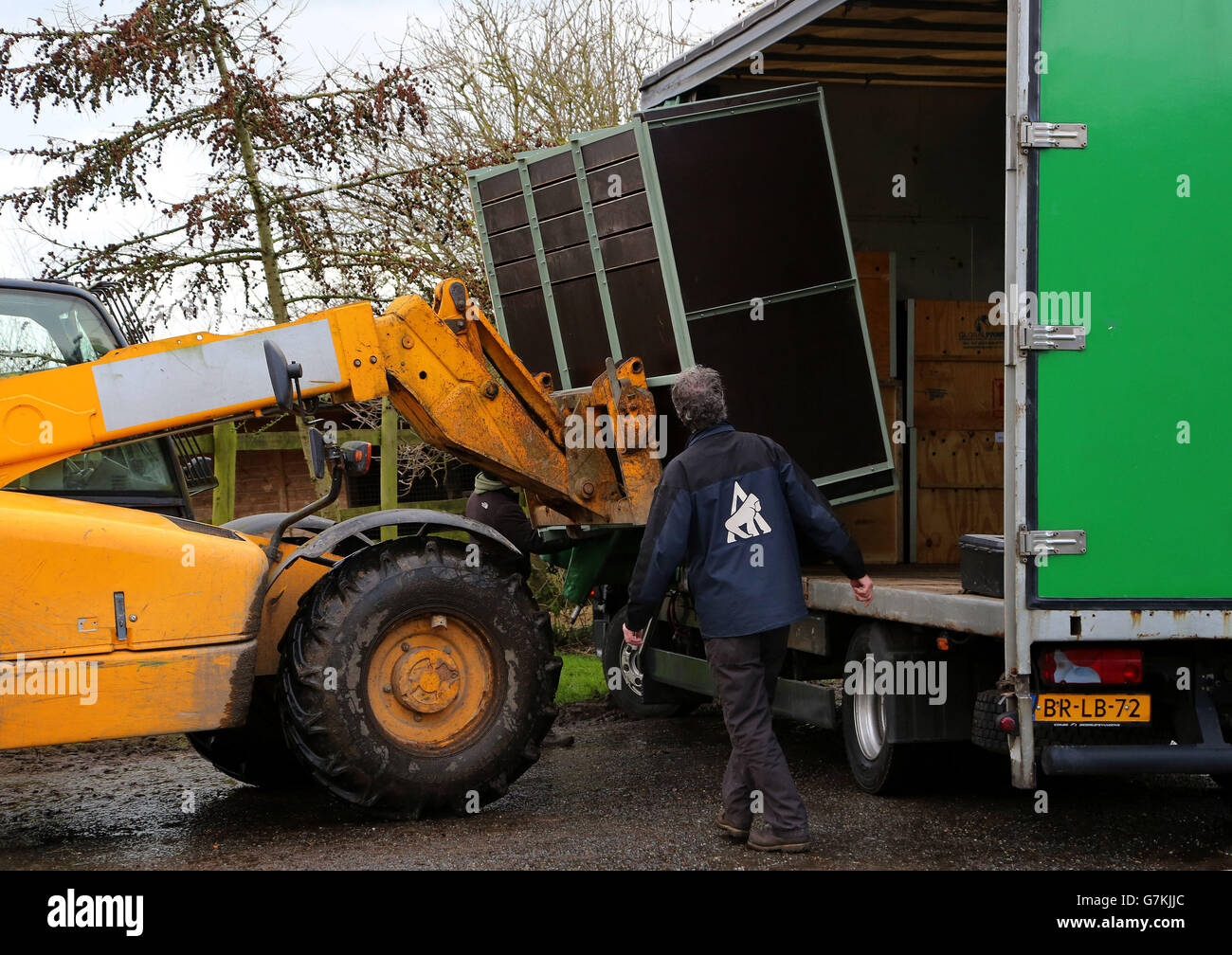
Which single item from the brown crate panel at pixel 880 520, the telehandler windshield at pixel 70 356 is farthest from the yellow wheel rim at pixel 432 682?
the brown crate panel at pixel 880 520

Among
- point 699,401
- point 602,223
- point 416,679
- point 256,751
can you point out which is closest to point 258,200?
point 602,223

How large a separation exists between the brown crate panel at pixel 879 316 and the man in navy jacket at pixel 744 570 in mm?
3145

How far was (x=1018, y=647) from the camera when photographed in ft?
16.7

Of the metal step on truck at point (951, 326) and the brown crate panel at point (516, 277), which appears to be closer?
the metal step on truck at point (951, 326)

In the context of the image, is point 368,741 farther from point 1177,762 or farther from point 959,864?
point 1177,762

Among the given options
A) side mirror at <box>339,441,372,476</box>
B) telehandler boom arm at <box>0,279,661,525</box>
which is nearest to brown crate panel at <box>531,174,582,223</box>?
telehandler boom arm at <box>0,279,661,525</box>

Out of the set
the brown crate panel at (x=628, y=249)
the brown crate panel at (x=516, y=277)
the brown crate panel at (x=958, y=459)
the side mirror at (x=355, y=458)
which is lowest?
the brown crate panel at (x=958, y=459)

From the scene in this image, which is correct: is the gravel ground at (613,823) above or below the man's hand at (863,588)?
below

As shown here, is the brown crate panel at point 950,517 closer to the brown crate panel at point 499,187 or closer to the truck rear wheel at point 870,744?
the truck rear wheel at point 870,744

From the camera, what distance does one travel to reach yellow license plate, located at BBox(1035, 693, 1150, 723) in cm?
517

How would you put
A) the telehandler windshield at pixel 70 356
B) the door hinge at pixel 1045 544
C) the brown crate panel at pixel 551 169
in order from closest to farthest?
the door hinge at pixel 1045 544
the telehandler windshield at pixel 70 356
the brown crate panel at pixel 551 169

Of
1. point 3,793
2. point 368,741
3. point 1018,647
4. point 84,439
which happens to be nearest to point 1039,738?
point 1018,647

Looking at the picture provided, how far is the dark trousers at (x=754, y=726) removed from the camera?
548cm

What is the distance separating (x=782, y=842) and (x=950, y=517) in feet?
12.5
